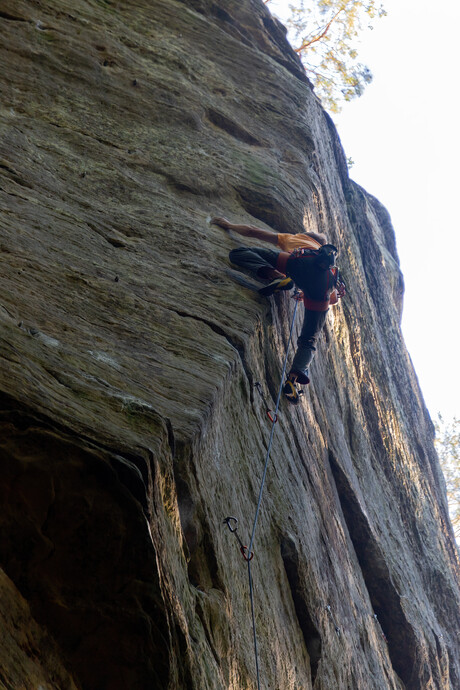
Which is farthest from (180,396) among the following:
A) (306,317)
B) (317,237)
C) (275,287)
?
(317,237)

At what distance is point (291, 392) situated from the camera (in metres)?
6.93

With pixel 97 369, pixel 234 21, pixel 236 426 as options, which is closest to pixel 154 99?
pixel 234 21

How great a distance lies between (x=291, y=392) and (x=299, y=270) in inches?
51.9

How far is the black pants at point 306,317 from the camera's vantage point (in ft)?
22.7

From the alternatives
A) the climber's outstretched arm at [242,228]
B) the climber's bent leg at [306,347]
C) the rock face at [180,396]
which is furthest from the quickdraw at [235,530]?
the climber's outstretched arm at [242,228]

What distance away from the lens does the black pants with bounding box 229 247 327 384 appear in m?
6.91

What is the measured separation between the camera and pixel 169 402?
14.2ft

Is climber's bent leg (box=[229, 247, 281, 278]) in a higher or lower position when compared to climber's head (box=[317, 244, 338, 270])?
lower

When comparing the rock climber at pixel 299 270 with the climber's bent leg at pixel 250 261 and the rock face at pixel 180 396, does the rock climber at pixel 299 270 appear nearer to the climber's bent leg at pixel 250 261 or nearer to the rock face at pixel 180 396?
the climber's bent leg at pixel 250 261

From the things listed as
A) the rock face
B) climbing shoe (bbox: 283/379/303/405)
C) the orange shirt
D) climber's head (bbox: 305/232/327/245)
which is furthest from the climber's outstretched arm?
climbing shoe (bbox: 283/379/303/405)

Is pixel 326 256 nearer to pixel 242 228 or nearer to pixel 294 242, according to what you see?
pixel 294 242

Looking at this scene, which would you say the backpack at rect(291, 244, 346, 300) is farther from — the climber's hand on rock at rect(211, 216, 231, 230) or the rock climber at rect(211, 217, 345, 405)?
the climber's hand on rock at rect(211, 216, 231, 230)

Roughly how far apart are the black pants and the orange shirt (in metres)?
0.11

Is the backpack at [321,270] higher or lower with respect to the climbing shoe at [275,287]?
higher
